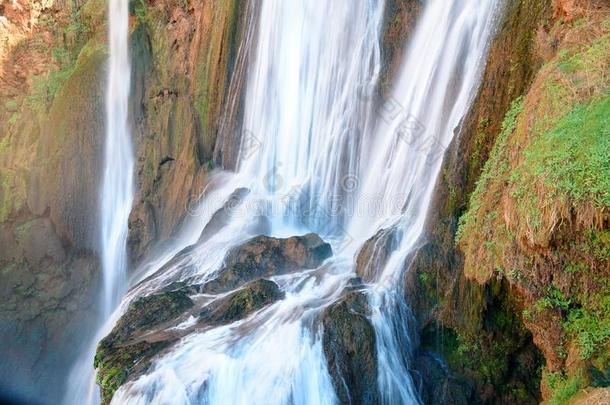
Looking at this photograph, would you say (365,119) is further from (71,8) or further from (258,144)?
(71,8)

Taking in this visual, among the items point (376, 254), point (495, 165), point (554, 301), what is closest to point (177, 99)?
point (376, 254)

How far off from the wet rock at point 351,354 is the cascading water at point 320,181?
102 mm

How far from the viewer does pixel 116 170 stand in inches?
540

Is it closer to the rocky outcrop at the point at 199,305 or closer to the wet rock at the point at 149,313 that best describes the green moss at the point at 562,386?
the rocky outcrop at the point at 199,305

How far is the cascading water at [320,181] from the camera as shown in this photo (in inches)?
249

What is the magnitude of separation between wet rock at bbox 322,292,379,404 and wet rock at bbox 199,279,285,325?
1.10m

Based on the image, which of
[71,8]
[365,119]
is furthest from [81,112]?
[365,119]

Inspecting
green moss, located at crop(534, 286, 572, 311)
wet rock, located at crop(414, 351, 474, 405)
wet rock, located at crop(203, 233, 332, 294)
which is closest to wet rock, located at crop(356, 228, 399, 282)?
wet rock, located at crop(203, 233, 332, 294)

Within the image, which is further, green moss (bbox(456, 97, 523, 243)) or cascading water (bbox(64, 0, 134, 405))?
cascading water (bbox(64, 0, 134, 405))

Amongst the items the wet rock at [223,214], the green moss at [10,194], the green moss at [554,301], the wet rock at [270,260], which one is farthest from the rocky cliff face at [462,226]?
the wet rock at [223,214]

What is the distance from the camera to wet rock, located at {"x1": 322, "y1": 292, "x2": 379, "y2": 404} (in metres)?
6.14

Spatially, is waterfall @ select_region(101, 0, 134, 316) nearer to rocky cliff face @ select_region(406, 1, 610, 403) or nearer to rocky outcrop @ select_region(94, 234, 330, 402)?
rocky outcrop @ select_region(94, 234, 330, 402)

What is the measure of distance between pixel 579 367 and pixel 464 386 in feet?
6.00

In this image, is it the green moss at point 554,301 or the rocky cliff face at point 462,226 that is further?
the green moss at point 554,301
